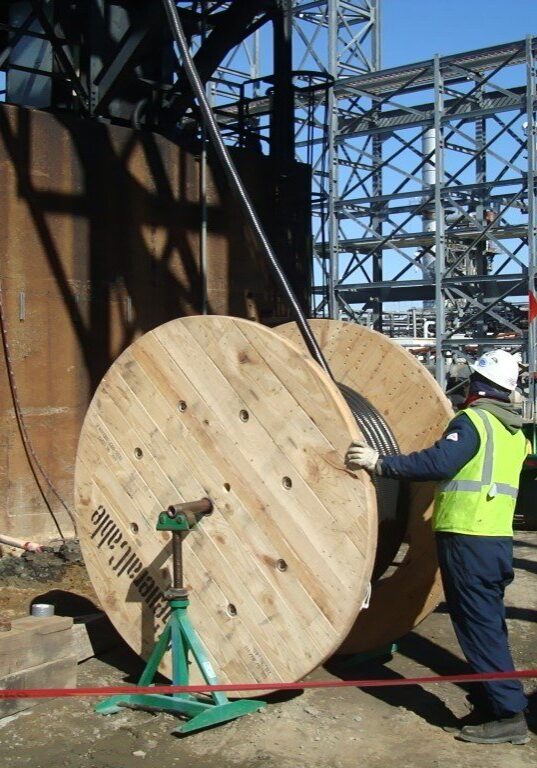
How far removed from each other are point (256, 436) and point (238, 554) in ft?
1.97

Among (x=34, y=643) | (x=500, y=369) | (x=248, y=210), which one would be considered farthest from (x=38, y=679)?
(x=500, y=369)

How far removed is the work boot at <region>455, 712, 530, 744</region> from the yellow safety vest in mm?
879

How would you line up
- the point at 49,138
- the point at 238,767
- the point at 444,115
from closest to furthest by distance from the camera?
the point at 238,767 → the point at 49,138 → the point at 444,115

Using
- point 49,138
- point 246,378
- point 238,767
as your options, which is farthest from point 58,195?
A: point 238,767

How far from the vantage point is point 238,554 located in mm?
4844

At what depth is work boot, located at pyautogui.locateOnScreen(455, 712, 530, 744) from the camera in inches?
181

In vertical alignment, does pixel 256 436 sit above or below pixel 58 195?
below

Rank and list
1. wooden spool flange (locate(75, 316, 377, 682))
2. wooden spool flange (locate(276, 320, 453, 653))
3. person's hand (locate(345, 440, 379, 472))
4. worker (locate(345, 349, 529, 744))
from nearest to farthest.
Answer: person's hand (locate(345, 440, 379, 472)), wooden spool flange (locate(75, 316, 377, 682)), worker (locate(345, 349, 529, 744)), wooden spool flange (locate(276, 320, 453, 653))

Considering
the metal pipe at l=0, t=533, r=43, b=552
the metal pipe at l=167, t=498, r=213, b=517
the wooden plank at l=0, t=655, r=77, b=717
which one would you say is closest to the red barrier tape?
the wooden plank at l=0, t=655, r=77, b=717

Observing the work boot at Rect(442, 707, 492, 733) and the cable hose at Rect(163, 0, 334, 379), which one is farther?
the cable hose at Rect(163, 0, 334, 379)

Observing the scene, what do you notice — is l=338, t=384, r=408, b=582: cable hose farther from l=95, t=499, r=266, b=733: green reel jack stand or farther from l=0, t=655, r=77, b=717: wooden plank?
l=0, t=655, r=77, b=717: wooden plank

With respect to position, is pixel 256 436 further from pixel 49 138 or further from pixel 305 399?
pixel 49 138

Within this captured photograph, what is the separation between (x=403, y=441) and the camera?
5801 millimetres

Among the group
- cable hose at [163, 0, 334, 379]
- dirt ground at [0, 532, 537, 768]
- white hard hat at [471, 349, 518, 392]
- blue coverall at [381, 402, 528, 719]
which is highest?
cable hose at [163, 0, 334, 379]
